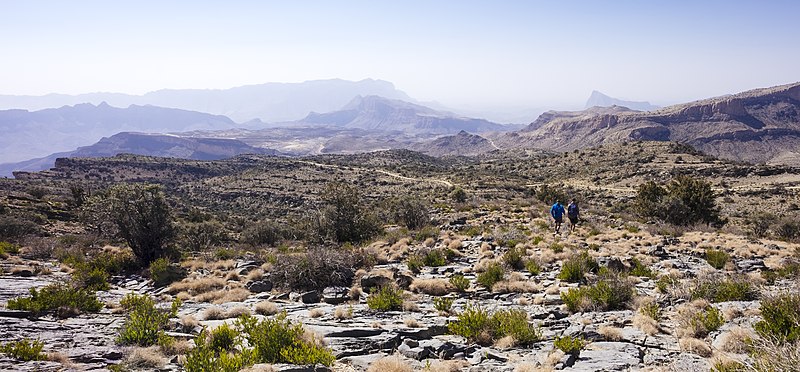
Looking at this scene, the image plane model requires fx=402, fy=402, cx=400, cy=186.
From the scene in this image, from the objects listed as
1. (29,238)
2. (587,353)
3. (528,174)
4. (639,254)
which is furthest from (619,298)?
(528,174)

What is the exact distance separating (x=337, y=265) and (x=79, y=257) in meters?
10.6

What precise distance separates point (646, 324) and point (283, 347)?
6.82 meters

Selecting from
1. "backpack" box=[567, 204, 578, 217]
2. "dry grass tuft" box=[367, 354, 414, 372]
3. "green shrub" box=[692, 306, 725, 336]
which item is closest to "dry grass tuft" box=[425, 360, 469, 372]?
"dry grass tuft" box=[367, 354, 414, 372]

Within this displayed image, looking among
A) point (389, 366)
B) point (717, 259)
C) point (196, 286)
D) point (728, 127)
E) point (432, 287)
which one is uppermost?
point (728, 127)

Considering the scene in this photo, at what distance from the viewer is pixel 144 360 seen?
21.2 feet

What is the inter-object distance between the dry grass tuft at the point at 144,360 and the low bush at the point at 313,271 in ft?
18.3

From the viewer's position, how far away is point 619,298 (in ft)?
30.9

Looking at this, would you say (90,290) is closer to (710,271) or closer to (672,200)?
(710,271)

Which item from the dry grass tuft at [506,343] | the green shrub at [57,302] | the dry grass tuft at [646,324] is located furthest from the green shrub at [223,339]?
the dry grass tuft at [646,324]

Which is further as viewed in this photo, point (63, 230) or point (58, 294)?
point (63, 230)

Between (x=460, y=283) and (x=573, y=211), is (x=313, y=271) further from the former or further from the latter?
(x=573, y=211)

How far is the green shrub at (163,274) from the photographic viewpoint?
13595mm

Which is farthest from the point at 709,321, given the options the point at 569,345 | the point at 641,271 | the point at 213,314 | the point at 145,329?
the point at 145,329

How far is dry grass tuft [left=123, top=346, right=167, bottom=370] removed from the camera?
20.8ft
